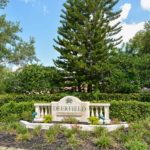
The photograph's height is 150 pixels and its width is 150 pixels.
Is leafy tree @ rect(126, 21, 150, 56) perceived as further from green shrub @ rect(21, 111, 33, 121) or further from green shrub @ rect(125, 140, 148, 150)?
green shrub @ rect(125, 140, 148, 150)

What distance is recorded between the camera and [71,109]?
13008 millimetres

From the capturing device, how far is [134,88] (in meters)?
22.9

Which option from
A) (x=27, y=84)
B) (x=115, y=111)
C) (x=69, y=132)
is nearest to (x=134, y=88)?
(x=27, y=84)

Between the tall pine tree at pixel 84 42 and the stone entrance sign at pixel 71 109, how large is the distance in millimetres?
12175

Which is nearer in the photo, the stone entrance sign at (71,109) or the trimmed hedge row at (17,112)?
the stone entrance sign at (71,109)

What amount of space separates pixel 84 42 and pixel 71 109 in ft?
45.1

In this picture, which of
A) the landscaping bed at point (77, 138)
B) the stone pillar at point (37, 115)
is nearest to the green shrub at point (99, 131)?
the landscaping bed at point (77, 138)

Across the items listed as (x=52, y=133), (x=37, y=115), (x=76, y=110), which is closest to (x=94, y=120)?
(x=76, y=110)

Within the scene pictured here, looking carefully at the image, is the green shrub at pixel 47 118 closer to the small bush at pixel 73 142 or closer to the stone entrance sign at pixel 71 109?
the stone entrance sign at pixel 71 109

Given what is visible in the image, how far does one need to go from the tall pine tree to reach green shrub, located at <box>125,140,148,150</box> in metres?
16.7

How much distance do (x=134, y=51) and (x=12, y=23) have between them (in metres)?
10.5

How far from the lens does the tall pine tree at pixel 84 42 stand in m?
→ 25.7

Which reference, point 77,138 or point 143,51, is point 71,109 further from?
point 143,51

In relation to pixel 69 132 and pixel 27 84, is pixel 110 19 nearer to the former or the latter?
pixel 27 84
